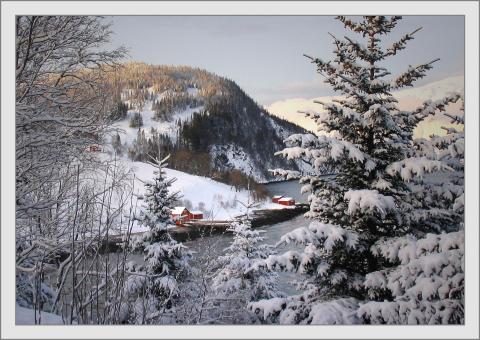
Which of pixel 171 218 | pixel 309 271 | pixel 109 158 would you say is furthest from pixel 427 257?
pixel 171 218

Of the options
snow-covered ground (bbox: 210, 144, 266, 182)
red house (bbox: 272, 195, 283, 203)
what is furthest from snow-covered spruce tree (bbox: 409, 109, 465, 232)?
red house (bbox: 272, 195, 283, 203)

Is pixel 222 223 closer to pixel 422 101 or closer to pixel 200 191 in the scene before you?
pixel 200 191

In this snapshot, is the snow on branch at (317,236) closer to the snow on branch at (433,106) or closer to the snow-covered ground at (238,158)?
the snow on branch at (433,106)

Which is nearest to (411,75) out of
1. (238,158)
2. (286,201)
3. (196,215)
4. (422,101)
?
(422,101)

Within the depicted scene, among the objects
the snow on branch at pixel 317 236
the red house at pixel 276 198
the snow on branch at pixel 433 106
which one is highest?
the snow on branch at pixel 433 106

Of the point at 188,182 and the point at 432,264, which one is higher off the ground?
the point at 188,182

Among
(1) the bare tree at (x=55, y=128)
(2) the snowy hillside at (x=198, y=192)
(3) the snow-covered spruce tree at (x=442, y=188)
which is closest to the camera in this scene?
(1) the bare tree at (x=55, y=128)

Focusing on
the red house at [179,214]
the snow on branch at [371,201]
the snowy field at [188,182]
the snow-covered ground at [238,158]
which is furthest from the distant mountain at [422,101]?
the red house at [179,214]
